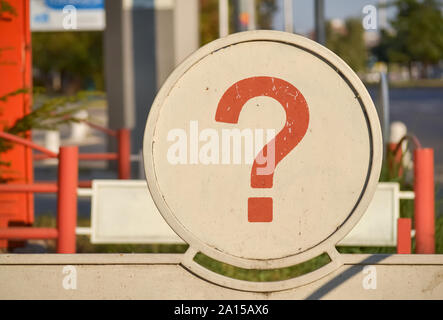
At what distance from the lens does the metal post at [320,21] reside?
43.8 feet

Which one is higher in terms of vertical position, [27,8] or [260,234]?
[27,8]

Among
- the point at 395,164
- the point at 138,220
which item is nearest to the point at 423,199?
the point at 138,220

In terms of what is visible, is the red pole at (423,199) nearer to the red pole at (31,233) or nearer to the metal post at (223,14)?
the red pole at (31,233)

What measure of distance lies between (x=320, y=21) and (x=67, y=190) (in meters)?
9.29

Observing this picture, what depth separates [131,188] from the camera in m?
5.23

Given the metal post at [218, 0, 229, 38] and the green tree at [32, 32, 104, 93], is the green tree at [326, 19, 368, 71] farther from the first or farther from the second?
the metal post at [218, 0, 229, 38]

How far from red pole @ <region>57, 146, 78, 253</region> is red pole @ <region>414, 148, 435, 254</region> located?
6.33 ft

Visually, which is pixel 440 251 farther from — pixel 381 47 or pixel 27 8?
pixel 381 47

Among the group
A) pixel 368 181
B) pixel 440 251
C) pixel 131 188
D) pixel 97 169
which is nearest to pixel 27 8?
pixel 131 188

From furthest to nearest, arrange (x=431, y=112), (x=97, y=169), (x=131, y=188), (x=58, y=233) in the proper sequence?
(x=431, y=112)
(x=97, y=169)
(x=131, y=188)
(x=58, y=233)

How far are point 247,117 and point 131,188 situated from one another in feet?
6.67

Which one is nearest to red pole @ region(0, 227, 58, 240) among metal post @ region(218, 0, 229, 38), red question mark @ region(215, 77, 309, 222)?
red question mark @ region(215, 77, 309, 222)

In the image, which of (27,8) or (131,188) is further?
(27,8)
